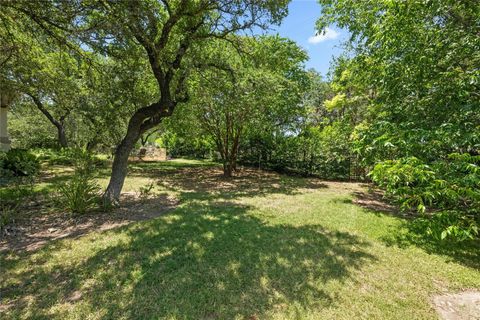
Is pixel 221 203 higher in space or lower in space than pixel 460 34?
lower

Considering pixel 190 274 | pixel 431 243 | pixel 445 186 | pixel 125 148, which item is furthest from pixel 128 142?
pixel 431 243

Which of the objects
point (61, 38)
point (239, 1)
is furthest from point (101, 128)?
point (239, 1)

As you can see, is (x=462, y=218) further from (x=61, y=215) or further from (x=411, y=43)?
(x=61, y=215)

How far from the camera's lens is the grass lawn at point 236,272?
7.68 ft

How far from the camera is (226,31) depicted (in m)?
5.47

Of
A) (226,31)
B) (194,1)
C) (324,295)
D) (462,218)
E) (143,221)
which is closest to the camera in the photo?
(324,295)

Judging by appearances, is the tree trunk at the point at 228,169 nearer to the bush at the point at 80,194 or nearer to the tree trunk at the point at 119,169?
the tree trunk at the point at 119,169

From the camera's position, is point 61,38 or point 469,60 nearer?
point 469,60

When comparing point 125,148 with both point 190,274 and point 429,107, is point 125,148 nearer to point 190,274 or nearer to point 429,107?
point 190,274

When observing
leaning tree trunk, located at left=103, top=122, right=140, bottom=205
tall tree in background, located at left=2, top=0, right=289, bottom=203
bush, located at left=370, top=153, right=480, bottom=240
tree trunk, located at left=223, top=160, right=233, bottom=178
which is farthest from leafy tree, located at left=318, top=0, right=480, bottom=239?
tree trunk, located at left=223, top=160, right=233, bottom=178

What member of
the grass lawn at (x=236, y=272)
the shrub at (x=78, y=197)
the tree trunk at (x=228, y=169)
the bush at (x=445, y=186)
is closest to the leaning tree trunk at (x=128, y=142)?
the shrub at (x=78, y=197)

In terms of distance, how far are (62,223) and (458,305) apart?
19.6ft

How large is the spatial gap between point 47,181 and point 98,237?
576cm

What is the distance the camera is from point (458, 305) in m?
2.54
